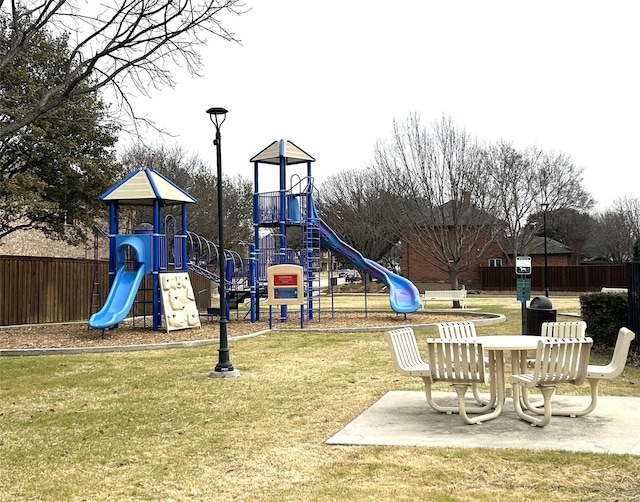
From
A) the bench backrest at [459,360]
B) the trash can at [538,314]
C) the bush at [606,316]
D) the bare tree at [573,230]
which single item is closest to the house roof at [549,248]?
the bare tree at [573,230]

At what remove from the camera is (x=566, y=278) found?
170 feet

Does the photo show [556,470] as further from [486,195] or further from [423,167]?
[486,195]

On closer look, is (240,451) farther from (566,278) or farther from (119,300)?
(566,278)

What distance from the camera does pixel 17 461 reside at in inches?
266

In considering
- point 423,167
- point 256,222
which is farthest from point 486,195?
point 256,222

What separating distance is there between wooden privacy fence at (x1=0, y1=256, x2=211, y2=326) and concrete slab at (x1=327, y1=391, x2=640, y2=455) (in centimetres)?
1566

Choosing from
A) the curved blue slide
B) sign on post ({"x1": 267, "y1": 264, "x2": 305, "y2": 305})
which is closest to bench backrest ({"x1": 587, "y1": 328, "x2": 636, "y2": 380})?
the curved blue slide

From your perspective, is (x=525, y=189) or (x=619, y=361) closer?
(x=619, y=361)

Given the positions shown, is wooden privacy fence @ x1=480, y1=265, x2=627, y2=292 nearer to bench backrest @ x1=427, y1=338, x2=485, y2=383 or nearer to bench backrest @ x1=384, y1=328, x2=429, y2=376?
bench backrest @ x1=384, y1=328, x2=429, y2=376

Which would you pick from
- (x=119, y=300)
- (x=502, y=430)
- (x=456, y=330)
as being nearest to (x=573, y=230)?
(x=119, y=300)

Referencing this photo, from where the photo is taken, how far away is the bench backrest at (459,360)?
7527 mm

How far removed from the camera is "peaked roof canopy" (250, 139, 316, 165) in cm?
2456

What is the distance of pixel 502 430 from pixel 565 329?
2.40 metres

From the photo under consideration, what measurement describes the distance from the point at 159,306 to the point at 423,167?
16.5 metres
